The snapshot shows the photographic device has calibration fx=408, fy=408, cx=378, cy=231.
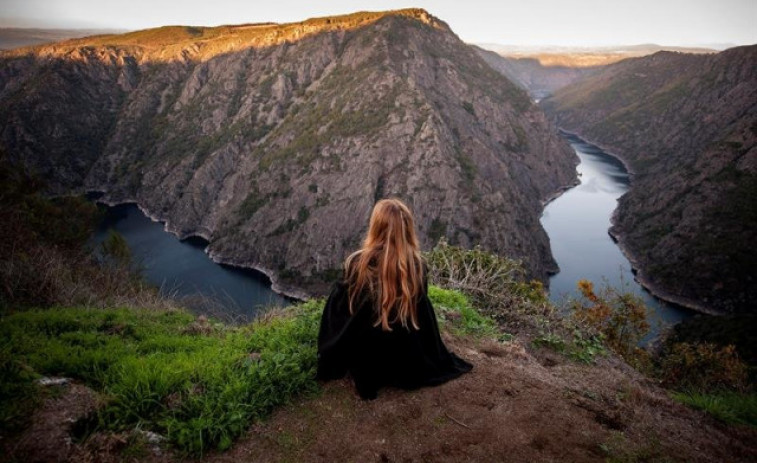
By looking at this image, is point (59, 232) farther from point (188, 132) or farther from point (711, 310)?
point (188, 132)

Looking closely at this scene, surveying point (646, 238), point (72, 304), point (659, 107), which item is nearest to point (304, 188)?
point (646, 238)

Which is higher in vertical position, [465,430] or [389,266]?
[389,266]

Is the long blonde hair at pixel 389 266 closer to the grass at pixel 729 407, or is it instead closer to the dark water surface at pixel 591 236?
the grass at pixel 729 407

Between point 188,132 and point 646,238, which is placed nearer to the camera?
point 646,238

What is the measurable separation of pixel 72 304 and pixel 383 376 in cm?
670

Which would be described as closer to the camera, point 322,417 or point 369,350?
point 322,417

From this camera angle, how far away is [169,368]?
186 inches

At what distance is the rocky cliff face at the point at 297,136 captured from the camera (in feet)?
265

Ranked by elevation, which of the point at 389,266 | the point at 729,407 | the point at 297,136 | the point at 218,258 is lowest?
the point at 218,258

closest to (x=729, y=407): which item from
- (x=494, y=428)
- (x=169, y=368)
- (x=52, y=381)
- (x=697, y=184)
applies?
(x=494, y=428)

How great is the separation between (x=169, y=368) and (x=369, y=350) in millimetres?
2340

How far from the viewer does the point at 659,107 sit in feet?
464

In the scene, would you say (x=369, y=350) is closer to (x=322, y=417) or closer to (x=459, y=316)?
(x=322, y=417)

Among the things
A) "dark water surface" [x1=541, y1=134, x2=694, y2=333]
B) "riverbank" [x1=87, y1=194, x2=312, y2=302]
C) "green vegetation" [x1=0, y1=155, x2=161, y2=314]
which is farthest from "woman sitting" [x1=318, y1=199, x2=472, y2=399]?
"riverbank" [x1=87, y1=194, x2=312, y2=302]
